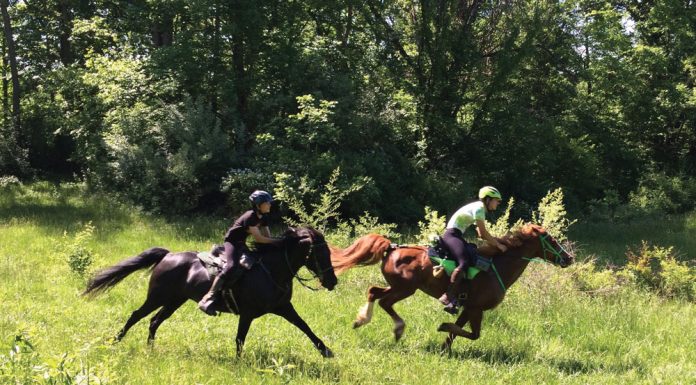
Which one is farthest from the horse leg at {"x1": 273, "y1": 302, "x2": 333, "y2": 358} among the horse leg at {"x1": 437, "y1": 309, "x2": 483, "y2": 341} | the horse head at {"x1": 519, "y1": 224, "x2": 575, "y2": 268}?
the horse head at {"x1": 519, "y1": 224, "x2": 575, "y2": 268}

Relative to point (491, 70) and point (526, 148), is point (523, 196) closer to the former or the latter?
point (526, 148)

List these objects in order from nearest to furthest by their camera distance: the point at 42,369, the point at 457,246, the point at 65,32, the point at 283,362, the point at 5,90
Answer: the point at 42,369 → the point at 283,362 → the point at 457,246 → the point at 65,32 → the point at 5,90

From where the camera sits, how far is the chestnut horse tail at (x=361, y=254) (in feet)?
26.0

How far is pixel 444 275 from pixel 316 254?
2.02 m

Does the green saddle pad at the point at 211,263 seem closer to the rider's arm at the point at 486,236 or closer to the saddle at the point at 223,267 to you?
the saddle at the point at 223,267

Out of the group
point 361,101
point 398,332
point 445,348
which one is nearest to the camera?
point 445,348

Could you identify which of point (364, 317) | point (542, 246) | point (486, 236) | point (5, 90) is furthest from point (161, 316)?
point (5, 90)

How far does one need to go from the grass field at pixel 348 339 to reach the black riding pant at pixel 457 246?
4.09ft

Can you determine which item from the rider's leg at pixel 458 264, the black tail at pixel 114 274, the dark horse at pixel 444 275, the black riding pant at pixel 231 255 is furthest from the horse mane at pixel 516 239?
the black tail at pixel 114 274

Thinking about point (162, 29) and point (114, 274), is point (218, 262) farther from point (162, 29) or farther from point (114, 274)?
point (162, 29)

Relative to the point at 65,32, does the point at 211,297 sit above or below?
below

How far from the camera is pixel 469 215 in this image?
7418 mm

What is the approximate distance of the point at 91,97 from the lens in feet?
67.8

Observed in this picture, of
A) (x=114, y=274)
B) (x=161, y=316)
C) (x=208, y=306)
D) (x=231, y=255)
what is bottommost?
(x=161, y=316)
